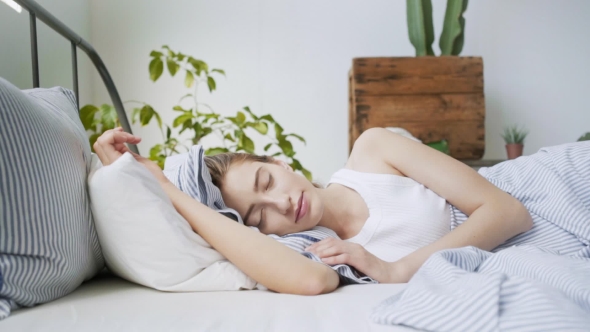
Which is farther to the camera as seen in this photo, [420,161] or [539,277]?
[420,161]

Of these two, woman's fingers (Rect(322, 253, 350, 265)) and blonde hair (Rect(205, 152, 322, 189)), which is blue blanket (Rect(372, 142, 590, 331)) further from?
blonde hair (Rect(205, 152, 322, 189))

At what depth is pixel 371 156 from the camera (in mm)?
1191

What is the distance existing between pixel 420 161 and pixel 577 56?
246cm

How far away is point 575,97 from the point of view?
3.03 meters

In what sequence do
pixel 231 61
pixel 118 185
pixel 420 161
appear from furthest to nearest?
1. pixel 231 61
2. pixel 420 161
3. pixel 118 185

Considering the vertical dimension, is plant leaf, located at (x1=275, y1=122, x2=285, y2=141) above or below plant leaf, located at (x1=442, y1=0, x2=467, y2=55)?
below

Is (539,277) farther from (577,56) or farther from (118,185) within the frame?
(577,56)

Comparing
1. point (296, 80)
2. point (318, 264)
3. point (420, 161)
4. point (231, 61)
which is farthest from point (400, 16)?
point (318, 264)

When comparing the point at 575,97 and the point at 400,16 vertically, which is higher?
the point at 400,16

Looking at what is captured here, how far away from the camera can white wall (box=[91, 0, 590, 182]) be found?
114 inches

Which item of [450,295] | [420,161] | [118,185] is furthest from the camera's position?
[420,161]

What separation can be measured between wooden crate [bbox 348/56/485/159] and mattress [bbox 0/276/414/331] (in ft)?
5.99

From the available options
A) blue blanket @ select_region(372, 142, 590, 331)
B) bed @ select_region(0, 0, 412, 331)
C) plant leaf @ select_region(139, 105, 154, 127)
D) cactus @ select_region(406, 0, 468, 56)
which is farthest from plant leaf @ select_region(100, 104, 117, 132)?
cactus @ select_region(406, 0, 468, 56)

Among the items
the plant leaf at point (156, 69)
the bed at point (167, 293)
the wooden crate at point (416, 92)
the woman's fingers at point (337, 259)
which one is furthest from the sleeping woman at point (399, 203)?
the wooden crate at point (416, 92)
